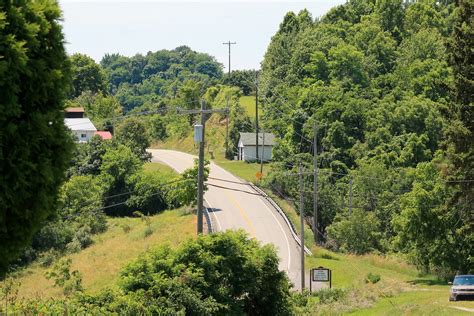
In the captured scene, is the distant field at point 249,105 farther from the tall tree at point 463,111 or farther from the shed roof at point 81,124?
the tall tree at point 463,111

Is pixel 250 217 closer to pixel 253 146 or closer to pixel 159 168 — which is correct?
pixel 159 168

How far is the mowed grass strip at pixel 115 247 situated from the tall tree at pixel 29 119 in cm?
3271

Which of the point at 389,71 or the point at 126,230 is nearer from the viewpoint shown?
the point at 126,230

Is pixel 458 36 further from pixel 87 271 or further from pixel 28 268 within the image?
pixel 28 268

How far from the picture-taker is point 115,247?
5684 centimetres

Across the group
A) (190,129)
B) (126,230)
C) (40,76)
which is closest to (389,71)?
(190,129)

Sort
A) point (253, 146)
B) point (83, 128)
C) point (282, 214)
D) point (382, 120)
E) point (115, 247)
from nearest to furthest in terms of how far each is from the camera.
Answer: point (115, 247) → point (282, 214) → point (382, 120) → point (253, 146) → point (83, 128)

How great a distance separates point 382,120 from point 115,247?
29.4 metres

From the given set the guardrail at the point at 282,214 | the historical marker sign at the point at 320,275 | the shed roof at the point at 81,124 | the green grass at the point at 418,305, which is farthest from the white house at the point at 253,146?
the green grass at the point at 418,305

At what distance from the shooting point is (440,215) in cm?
4219

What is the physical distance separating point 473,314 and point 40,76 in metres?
18.1

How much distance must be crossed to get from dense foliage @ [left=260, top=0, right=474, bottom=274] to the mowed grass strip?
968 cm

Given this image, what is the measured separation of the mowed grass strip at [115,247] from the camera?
4859 cm

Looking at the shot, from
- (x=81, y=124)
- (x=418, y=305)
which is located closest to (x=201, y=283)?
(x=418, y=305)
